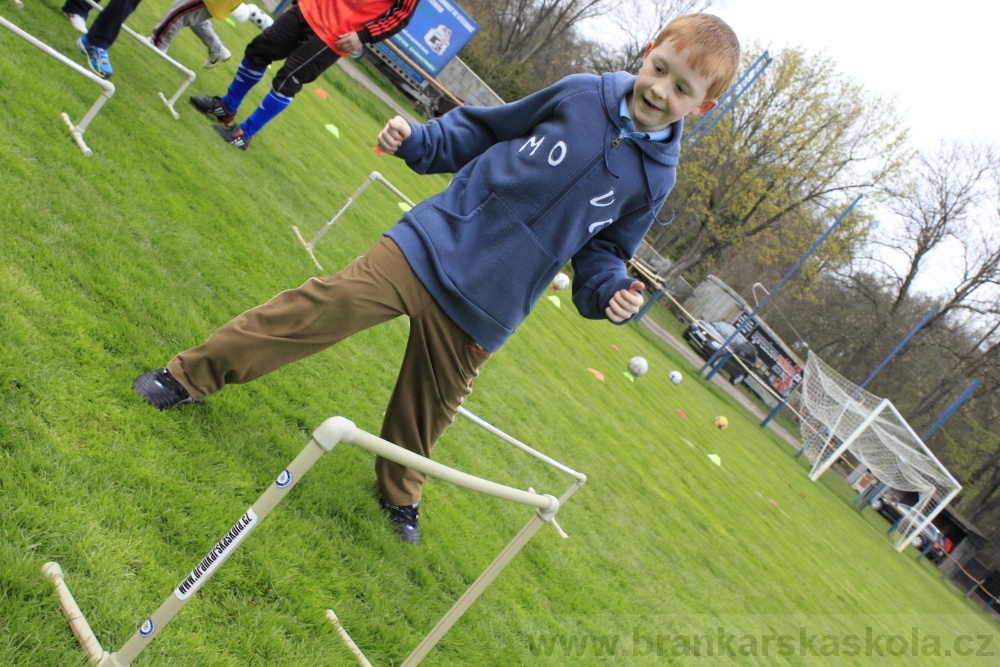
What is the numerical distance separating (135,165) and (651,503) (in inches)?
213

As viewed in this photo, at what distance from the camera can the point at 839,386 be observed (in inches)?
808

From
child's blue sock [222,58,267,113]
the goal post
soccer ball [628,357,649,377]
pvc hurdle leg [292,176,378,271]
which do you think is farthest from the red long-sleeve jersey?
the goal post

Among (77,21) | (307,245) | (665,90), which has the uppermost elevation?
(665,90)

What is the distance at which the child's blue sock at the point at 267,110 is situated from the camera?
5973 millimetres

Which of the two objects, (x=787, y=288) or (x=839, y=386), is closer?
(x=839, y=386)

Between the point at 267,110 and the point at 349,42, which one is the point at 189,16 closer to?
the point at 267,110

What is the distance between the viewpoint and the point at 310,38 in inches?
224

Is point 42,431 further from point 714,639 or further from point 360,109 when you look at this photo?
point 360,109

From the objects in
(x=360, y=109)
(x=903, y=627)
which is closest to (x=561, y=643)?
(x=903, y=627)

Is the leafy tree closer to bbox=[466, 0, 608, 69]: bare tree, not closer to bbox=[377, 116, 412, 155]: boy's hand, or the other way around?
bbox=[466, 0, 608, 69]: bare tree

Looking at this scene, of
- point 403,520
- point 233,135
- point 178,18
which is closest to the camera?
point 403,520

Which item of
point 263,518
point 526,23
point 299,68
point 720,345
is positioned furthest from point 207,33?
point 526,23

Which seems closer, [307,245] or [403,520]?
[403,520]

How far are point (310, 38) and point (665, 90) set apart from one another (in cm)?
424
